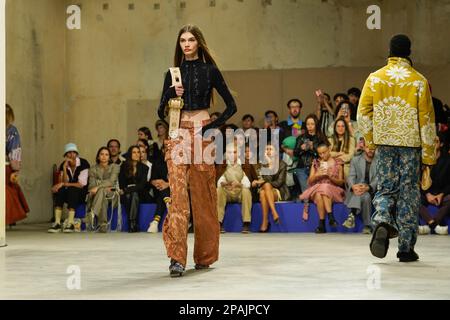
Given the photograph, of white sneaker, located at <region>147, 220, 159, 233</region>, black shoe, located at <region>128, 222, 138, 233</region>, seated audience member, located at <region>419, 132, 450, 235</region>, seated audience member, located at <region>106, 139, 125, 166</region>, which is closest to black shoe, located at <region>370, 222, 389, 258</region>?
seated audience member, located at <region>419, 132, 450, 235</region>

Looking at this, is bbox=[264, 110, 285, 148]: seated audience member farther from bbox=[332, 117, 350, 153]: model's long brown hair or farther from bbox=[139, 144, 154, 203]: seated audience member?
bbox=[139, 144, 154, 203]: seated audience member

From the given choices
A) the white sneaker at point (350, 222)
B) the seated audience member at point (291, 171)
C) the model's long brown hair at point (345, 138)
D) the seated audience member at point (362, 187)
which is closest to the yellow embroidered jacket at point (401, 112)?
the seated audience member at point (362, 187)

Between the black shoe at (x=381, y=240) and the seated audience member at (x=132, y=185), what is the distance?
5.11 metres

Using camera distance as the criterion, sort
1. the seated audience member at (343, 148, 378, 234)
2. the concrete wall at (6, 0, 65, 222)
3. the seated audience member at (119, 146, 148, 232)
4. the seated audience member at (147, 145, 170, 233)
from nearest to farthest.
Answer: the seated audience member at (343, 148, 378, 234), the seated audience member at (147, 145, 170, 233), the seated audience member at (119, 146, 148, 232), the concrete wall at (6, 0, 65, 222)

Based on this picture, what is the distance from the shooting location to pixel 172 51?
13617 millimetres

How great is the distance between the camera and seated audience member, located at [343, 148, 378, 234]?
969 centimetres

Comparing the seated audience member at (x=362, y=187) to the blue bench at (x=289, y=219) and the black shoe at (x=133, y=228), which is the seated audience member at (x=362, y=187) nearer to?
the blue bench at (x=289, y=219)

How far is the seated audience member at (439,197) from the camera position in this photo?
9344mm

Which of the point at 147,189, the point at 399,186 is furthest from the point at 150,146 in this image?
the point at 399,186

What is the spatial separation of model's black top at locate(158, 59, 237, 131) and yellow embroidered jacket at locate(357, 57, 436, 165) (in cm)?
113

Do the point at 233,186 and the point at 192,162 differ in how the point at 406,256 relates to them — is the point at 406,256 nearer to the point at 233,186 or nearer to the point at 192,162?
the point at 192,162
